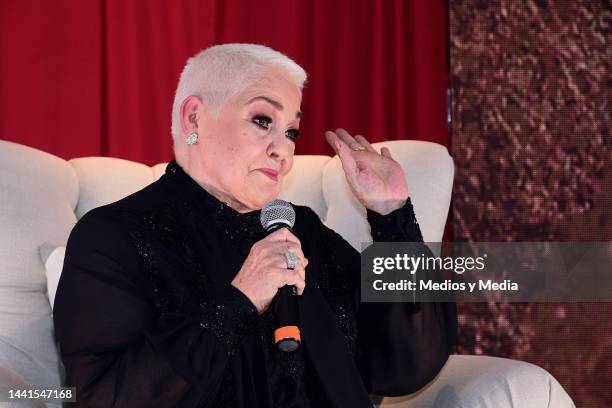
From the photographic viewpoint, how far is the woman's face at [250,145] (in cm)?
148

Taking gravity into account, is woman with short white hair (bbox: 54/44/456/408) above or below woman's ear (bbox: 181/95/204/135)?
below

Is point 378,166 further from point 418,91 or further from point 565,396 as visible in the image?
point 418,91

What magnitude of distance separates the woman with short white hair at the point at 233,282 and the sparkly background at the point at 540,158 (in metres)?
1.14

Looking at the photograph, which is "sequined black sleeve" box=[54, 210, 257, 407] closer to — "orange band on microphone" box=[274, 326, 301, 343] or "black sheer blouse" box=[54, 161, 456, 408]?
"black sheer blouse" box=[54, 161, 456, 408]

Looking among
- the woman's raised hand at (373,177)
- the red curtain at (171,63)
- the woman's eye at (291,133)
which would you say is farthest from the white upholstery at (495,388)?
the red curtain at (171,63)

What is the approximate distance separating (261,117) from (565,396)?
2.67 ft

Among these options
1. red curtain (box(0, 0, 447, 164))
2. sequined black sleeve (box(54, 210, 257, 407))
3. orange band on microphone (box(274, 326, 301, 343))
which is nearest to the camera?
orange band on microphone (box(274, 326, 301, 343))

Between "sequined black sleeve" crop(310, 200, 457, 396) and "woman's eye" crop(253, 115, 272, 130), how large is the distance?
0.97 ft

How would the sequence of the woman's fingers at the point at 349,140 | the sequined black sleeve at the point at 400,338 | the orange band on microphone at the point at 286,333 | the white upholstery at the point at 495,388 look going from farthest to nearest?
the woman's fingers at the point at 349,140 < the sequined black sleeve at the point at 400,338 < the white upholstery at the point at 495,388 < the orange band on microphone at the point at 286,333

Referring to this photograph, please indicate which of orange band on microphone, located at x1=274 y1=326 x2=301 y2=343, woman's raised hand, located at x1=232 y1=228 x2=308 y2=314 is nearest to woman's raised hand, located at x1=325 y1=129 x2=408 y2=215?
woman's raised hand, located at x1=232 y1=228 x2=308 y2=314

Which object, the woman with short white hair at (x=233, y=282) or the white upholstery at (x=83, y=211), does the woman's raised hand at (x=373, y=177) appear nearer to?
the woman with short white hair at (x=233, y=282)

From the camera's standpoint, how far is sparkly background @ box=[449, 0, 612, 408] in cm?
271

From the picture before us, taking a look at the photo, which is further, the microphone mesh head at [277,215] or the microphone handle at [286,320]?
the microphone mesh head at [277,215]

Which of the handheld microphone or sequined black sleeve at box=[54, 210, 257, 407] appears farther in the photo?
sequined black sleeve at box=[54, 210, 257, 407]
